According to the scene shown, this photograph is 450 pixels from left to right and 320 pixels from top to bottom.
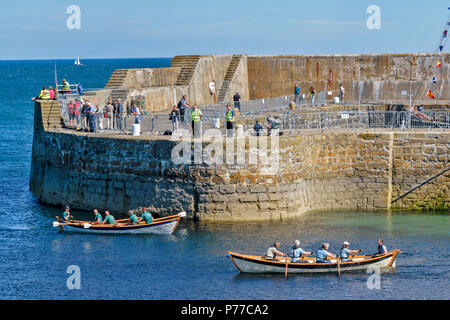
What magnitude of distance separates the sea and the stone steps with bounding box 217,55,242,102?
1364 centimetres

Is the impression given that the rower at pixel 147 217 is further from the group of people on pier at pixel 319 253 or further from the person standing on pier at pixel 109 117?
the person standing on pier at pixel 109 117

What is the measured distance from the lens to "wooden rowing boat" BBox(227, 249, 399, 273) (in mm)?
24672

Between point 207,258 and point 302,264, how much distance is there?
11.1ft

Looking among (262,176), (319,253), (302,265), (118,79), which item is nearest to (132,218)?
(262,176)

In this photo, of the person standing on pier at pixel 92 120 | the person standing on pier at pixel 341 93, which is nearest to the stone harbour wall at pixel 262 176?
the person standing on pier at pixel 92 120

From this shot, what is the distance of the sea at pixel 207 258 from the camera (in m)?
23.4

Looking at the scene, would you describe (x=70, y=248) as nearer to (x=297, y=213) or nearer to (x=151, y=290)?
(x=151, y=290)

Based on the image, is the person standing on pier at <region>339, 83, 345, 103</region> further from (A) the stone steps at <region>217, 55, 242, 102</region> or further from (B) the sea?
(B) the sea

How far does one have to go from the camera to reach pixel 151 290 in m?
23.4

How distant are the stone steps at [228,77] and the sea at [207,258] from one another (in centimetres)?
1364

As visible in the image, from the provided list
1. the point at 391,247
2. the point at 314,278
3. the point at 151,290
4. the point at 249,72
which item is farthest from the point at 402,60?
the point at 151,290

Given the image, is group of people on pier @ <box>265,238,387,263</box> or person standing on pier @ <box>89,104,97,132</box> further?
person standing on pier @ <box>89,104,97,132</box>

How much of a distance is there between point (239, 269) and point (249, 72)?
2347 centimetres

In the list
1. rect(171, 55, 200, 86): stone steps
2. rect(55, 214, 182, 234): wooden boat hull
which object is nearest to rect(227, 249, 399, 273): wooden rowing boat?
rect(55, 214, 182, 234): wooden boat hull
